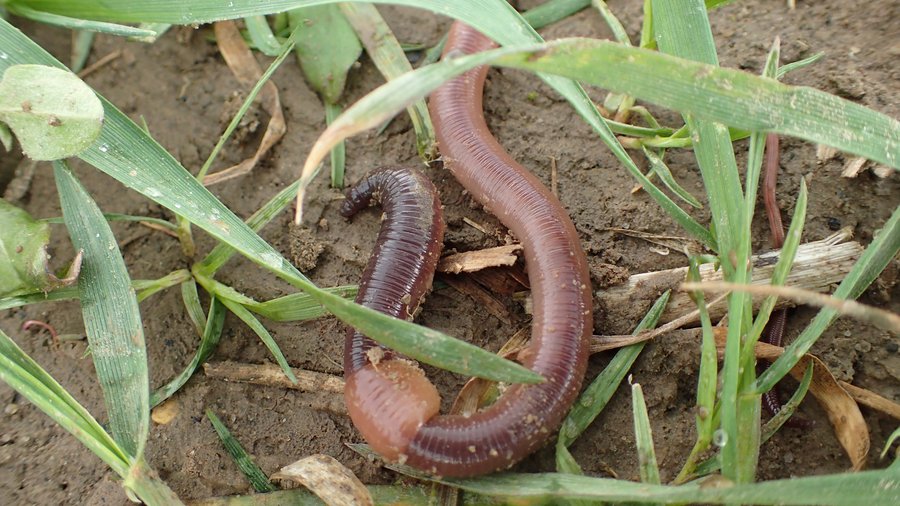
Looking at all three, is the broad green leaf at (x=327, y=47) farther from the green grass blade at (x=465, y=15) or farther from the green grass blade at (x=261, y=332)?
the green grass blade at (x=261, y=332)

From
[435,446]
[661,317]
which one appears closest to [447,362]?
[435,446]

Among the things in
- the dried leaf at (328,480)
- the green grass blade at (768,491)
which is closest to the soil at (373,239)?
the dried leaf at (328,480)

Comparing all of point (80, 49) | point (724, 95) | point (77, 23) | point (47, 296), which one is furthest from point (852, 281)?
point (80, 49)

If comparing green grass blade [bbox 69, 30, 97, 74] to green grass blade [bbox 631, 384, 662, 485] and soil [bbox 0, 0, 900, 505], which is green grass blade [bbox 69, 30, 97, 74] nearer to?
soil [bbox 0, 0, 900, 505]

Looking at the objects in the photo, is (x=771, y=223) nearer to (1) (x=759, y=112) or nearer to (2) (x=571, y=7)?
(1) (x=759, y=112)

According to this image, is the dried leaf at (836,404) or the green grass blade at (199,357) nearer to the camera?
the dried leaf at (836,404)
